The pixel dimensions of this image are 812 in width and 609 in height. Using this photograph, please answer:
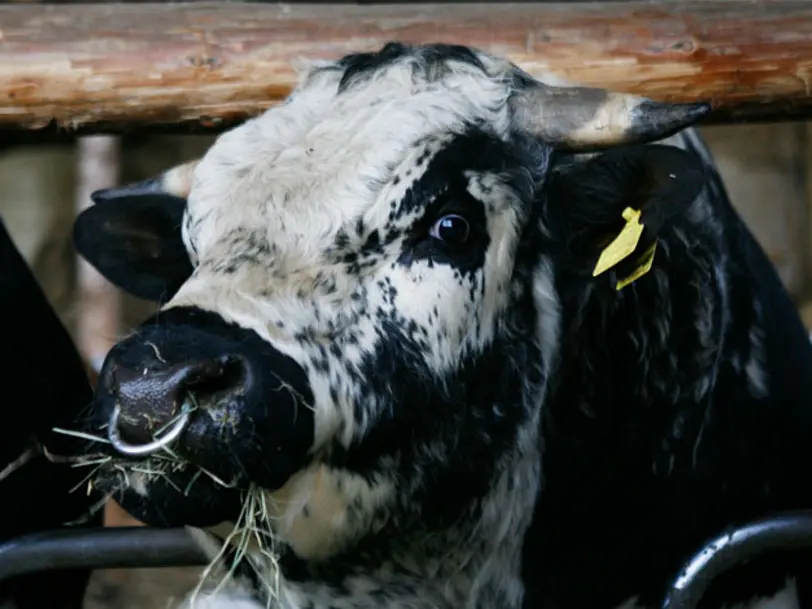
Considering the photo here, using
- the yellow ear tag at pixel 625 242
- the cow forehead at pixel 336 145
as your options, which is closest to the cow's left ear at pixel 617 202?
the yellow ear tag at pixel 625 242

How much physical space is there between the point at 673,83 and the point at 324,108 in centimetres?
97

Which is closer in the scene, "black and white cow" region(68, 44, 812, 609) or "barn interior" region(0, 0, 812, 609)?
"black and white cow" region(68, 44, 812, 609)

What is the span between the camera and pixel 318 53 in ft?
9.71

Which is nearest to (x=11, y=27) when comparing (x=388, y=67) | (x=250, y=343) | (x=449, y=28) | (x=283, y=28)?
(x=283, y=28)

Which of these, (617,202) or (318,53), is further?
(318,53)

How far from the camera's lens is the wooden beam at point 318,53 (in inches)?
113

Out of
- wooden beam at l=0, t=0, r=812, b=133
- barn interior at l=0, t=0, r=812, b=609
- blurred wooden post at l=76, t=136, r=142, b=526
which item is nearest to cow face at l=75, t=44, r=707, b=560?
wooden beam at l=0, t=0, r=812, b=133

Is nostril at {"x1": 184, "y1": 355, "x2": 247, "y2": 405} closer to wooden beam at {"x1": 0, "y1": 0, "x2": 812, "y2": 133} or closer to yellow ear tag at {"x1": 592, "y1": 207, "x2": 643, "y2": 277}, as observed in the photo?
yellow ear tag at {"x1": 592, "y1": 207, "x2": 643, "y2": 277}

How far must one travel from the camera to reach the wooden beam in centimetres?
286

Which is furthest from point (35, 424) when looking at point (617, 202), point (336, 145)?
point (617, 202)

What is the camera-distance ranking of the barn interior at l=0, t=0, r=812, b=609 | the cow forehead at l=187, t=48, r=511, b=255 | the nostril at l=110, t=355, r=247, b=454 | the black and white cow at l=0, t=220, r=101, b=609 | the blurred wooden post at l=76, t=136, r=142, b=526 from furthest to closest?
the barn interior at l=0, t=0, r=812, b=609, the blurred wooden post at l=76, t=136, r=142, b=526, the black and white cow at l=0, t=220, r=101, b=609, the cow forehead at l=187, t=48, r=511, b=255, the nostril at l=110, t=355, r=247, b=454

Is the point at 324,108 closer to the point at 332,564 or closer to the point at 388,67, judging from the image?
the point at 388,67

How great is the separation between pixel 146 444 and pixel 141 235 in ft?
3.00

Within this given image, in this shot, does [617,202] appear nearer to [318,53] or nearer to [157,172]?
[318,53]
